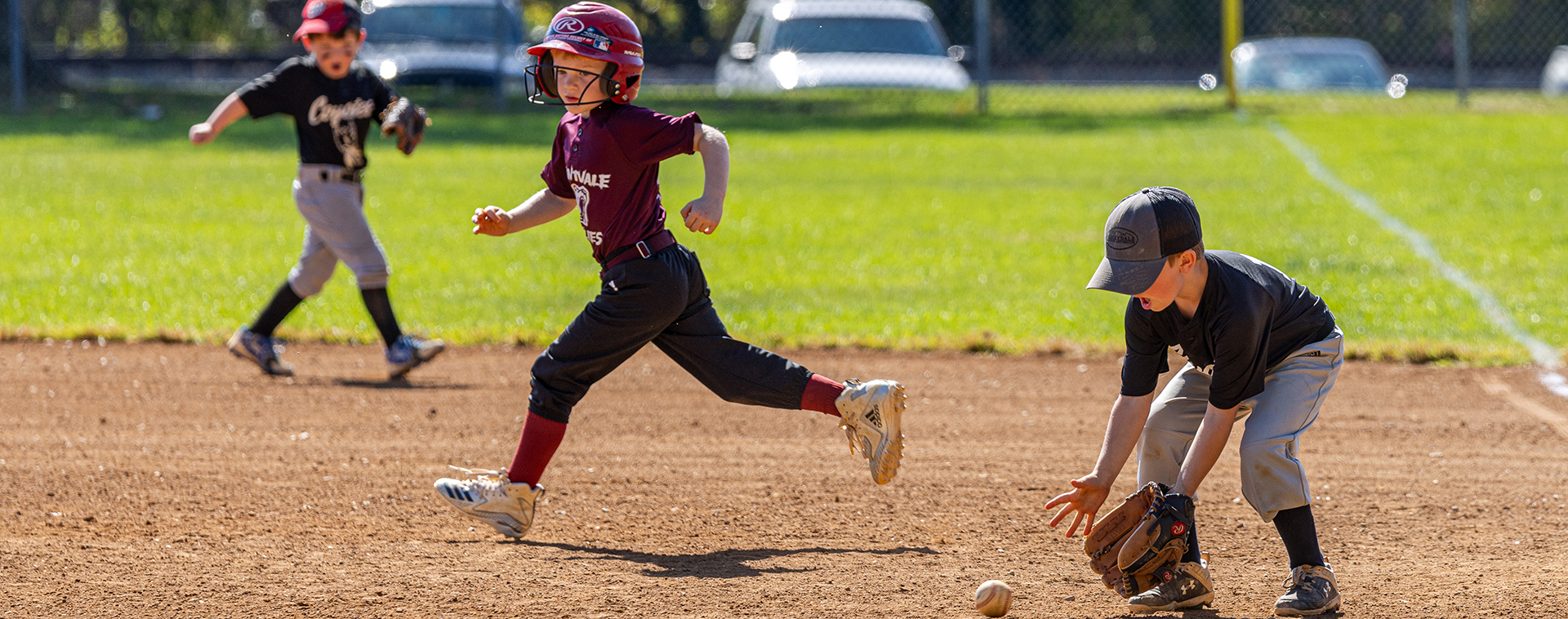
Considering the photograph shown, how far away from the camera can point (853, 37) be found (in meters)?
19.6

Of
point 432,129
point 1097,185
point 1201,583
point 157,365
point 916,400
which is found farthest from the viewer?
point 432,129

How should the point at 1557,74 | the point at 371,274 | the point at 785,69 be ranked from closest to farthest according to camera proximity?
the point at 371,274 → the point at 785,69 → the point at 1557,74

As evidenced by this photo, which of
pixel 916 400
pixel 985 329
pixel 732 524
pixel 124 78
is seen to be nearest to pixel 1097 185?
pixel 985 329

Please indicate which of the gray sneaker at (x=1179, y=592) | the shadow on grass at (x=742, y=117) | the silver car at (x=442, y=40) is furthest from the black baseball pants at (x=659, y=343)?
the silver car at (x=442, y=40)

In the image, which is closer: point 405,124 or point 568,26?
point 568,26

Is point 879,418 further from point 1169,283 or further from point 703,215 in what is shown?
point 1169,283

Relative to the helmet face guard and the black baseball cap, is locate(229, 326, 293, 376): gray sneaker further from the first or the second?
the black baseball cap

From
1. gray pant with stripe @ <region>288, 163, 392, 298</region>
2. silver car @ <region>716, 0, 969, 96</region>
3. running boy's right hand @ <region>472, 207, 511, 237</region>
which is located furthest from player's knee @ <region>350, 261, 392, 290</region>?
silver car @ <region>716, 0, 969, 96</region>

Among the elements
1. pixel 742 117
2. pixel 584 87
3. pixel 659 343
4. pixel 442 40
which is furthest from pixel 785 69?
pixel 584 87

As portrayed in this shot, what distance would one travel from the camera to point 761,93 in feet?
65.7

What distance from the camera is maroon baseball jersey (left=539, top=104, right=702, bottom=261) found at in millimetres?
4059

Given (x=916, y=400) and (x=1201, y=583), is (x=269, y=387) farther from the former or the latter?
(x=1201, y=583)

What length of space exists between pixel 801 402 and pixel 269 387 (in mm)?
3289

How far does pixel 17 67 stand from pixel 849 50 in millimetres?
10697
